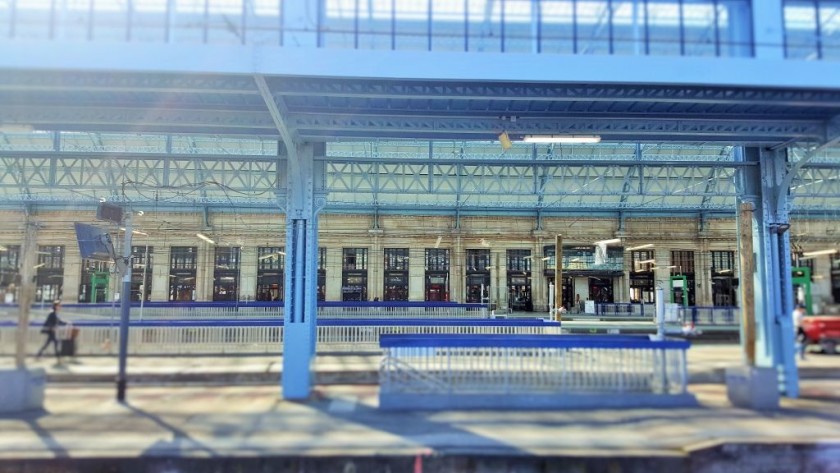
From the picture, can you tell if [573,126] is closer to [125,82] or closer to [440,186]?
[125,82]

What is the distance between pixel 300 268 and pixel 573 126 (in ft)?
19.6

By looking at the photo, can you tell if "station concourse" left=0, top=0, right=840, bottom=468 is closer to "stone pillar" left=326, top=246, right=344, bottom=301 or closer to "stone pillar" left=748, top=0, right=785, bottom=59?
"stone pillar" left=748, top=0, right=785, bottom=59

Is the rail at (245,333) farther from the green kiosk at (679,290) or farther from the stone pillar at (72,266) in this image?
the stone pillar at (72,266)

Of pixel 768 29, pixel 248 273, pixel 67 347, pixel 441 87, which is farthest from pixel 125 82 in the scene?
pixel 248 273

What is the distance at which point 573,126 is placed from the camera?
10492 mm

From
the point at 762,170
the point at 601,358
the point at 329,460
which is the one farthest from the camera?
the point at 762,170

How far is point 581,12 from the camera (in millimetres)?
9406

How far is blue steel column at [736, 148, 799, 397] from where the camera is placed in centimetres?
1092

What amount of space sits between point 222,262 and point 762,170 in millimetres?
31855

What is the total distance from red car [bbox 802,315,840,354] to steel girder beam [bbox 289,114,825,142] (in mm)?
8723

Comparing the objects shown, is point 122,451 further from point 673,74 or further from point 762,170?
point 762,170

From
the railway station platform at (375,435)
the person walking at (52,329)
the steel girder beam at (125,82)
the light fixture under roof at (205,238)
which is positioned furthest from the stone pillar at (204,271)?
the steel girder beam at (125,82)

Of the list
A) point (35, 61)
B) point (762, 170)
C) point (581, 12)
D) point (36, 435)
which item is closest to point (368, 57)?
point (581, 12)

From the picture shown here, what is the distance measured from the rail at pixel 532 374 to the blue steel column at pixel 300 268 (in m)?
1.65
